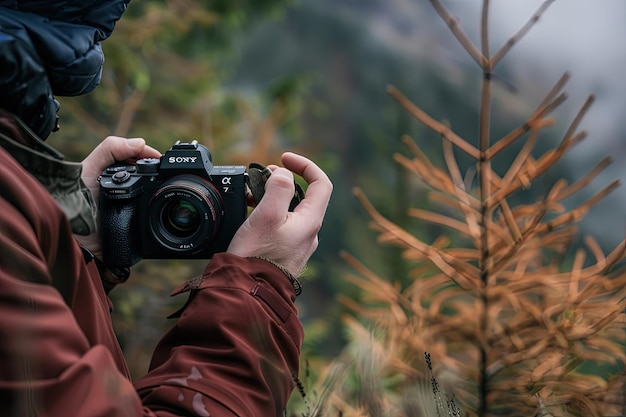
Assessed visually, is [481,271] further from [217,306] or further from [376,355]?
[217,306]

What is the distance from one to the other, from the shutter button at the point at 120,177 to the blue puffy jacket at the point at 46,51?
0.94ft

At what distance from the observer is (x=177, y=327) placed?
1.04 meters

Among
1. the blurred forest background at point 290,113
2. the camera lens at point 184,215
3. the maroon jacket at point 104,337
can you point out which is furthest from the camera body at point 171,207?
the blurred forest background at point 290,113

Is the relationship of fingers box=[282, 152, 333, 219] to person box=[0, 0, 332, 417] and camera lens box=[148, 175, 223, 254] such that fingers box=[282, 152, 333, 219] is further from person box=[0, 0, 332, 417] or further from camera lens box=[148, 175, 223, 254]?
camera lens box=[148, 175, 223, 254]

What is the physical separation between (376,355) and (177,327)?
0.26 meters

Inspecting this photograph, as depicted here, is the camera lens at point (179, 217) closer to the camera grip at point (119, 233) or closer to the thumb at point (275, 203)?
the camera grip at point (119, 233)

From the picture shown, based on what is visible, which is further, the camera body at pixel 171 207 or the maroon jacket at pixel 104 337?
the camera body at pixel 171 207

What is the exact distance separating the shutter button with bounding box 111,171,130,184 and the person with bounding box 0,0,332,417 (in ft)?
0.87

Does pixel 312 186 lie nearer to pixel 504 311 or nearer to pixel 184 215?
pixel 184 215

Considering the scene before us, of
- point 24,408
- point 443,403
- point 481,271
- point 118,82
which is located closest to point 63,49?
point 24,408

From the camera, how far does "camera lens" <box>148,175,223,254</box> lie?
128 centimetres

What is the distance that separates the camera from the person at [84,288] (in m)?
0.76

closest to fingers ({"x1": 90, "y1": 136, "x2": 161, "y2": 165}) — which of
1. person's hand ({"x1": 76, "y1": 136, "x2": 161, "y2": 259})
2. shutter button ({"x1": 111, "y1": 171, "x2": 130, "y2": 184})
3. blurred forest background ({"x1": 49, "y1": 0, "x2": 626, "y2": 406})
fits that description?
person's hand ({"x1": 76, "y1": 136, "x2": 161, "y2": 259})

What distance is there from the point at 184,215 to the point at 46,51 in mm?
409
